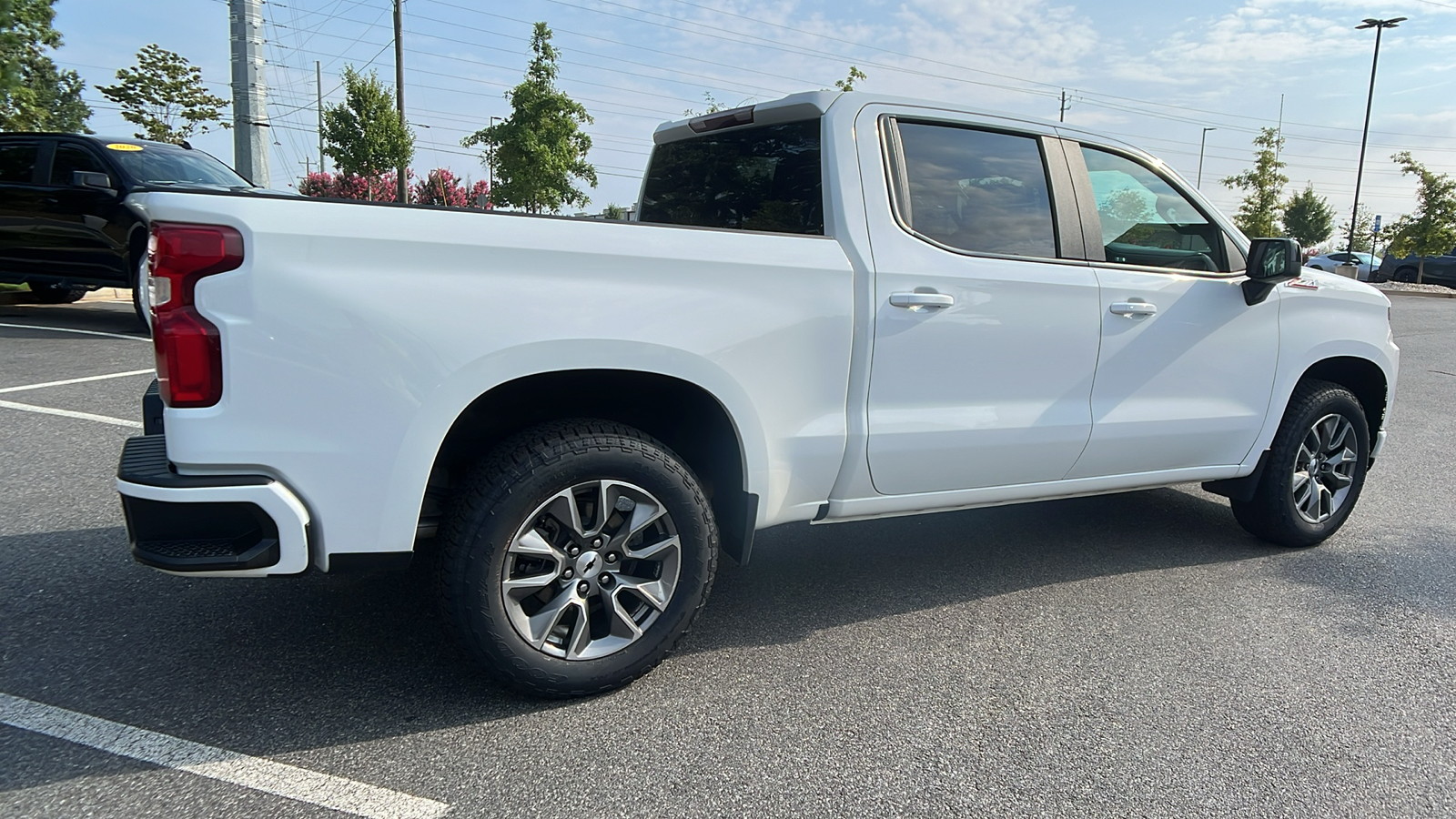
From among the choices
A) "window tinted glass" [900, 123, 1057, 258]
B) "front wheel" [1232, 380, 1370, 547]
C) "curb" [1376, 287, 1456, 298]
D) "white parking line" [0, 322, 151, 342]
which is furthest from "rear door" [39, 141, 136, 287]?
"curb" [1376, 287, 1456, 298]

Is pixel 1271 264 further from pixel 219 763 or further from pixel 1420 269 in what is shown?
pixel 1420 269

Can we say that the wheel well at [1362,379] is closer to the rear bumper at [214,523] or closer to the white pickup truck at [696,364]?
the white pickup truck at [696,364]

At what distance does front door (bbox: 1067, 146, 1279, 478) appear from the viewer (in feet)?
12.1

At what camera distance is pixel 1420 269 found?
29.7 meters

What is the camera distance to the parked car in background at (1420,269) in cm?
2942

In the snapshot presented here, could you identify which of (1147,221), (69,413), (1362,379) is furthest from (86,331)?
(1362,379)

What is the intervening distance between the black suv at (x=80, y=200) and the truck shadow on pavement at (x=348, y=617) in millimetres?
6207

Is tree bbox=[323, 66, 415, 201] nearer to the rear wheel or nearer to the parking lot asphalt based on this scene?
the rear wheel

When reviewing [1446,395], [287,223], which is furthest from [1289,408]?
[1446,395]

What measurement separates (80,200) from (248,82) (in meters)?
5.94

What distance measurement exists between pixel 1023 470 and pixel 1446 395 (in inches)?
327

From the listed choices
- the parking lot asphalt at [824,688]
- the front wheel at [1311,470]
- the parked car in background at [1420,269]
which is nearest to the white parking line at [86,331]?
the parking lot asphalt at [824,688]

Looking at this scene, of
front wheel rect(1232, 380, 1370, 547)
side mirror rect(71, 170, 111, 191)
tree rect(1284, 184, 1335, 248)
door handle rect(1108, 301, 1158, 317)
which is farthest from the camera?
tree rect(1284, 184, 1335, 248)

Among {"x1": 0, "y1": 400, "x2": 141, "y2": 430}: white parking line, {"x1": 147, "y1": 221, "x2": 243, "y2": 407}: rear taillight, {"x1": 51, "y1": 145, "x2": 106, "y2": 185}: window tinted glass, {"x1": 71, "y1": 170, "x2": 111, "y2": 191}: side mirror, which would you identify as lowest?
{"x1": 0, "y1": 400, "x2": 141, "y2": 430}: white parking line
